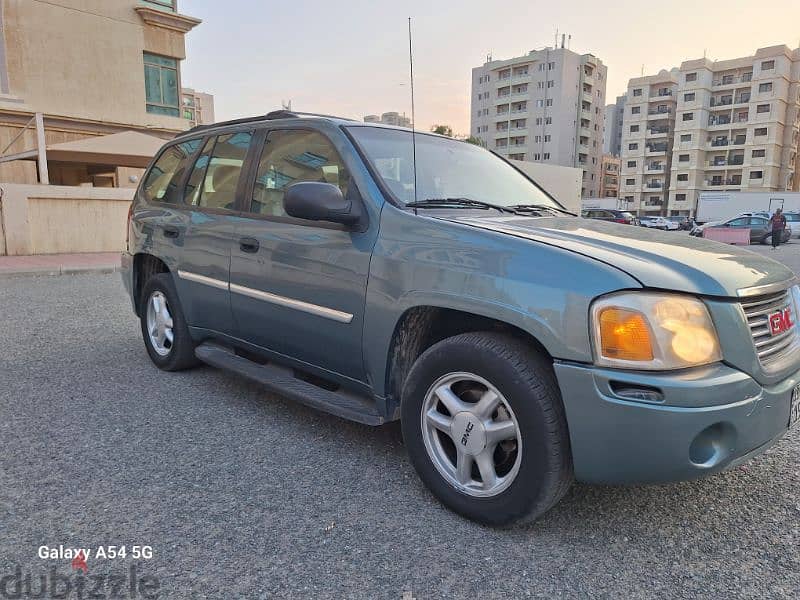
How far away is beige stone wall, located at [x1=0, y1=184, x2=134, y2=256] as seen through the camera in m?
12.4

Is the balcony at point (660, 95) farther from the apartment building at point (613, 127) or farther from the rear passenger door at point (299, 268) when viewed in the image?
the rear passenger door at point (299, 268)

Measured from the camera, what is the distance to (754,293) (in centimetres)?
217

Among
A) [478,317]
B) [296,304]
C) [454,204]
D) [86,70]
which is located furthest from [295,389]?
[86,70]

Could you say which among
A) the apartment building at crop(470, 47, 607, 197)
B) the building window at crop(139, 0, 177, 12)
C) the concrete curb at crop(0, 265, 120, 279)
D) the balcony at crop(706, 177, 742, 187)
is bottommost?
the concrete curb at crop(0, 265, 120, 279)

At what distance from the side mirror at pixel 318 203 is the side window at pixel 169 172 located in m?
1.89

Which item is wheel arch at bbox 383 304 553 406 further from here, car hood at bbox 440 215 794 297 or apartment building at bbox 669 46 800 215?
apartment building at bbox 669 46 800 215

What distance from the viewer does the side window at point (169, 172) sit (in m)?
4.30

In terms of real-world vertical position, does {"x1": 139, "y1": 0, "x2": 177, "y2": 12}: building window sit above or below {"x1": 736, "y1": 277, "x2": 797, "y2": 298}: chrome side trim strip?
above

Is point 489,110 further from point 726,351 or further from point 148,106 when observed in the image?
point 726,351

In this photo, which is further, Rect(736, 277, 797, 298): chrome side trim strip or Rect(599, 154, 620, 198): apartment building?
Rect(599, 154, 620, 198): apartment building

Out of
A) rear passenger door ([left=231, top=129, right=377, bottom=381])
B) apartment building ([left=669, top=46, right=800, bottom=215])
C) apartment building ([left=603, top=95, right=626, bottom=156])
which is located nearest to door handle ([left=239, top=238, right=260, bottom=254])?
rear passenger door ([left=231, top=129, right=377, bottom=381])

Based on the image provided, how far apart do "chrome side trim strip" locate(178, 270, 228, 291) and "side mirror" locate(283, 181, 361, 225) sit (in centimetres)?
111

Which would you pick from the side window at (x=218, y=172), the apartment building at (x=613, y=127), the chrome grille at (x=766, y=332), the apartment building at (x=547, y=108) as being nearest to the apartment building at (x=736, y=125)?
the apartment building at (x=547, y=108)

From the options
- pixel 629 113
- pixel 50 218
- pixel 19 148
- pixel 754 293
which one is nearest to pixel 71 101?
pixel 19 148
